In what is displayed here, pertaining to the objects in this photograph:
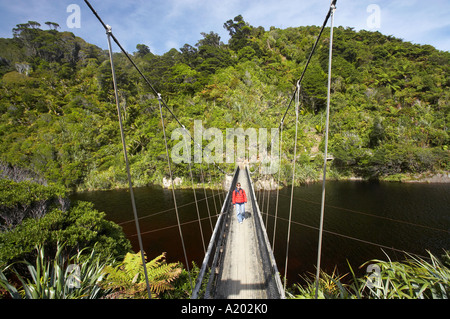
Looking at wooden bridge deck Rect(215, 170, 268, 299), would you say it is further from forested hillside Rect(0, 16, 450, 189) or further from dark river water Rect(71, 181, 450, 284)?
forested hillside Rect(0, 16, 450, 189)

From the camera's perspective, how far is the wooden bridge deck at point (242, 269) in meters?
2.21

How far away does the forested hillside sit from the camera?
579 inches

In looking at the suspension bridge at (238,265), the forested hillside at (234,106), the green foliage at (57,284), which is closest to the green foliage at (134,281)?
the green foliage at (57,284)

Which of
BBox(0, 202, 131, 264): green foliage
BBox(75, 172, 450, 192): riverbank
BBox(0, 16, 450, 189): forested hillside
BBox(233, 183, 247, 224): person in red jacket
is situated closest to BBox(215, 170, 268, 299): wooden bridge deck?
BBox(233, 183, 247, 224): person in red jacket

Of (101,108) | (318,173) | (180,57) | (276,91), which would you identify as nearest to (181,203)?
(318,173)

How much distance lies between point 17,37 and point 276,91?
4392 cm

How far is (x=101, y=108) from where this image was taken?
21641mm

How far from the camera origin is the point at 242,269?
2578 mm

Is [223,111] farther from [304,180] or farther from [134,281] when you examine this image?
[134,281]

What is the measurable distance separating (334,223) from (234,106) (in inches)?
519
